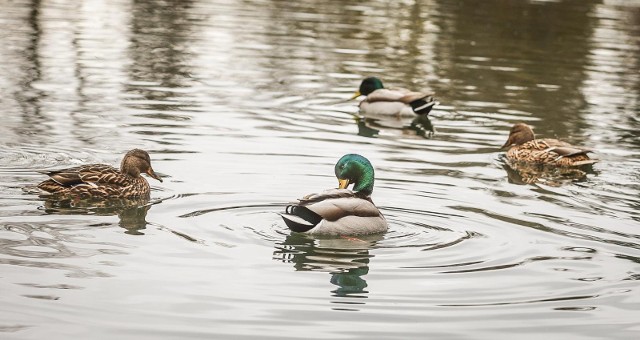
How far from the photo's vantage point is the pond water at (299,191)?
8766mm

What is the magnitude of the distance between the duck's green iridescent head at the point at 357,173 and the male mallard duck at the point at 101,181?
2.06m

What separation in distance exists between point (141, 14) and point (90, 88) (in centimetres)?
1213

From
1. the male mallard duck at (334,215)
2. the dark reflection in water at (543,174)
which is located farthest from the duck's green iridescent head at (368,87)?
the male mallard duck at (334,215)

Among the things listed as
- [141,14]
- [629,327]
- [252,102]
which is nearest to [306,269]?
[629,327]

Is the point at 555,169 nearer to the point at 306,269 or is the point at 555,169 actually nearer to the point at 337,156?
the point at 337,156

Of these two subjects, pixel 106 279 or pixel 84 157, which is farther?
pixel 84 157

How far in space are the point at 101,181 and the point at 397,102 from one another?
765cm

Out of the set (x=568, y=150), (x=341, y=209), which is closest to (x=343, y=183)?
(x=341, y=209)

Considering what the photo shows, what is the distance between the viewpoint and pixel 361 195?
37.2ft

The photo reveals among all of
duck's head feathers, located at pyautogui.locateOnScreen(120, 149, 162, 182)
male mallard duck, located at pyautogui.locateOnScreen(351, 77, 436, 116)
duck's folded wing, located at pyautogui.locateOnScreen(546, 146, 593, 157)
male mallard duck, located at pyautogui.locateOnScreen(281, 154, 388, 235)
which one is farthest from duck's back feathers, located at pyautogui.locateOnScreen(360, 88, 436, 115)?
male mallard duck, located at pyautogui.locateOnScreen(281, 154, 388, 235)

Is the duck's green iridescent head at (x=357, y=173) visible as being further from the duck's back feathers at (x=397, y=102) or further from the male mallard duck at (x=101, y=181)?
the duck's back feathers at (x=397, y=102)

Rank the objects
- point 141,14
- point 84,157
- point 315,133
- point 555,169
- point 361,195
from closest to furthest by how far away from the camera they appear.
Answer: point 361,195
point 84,157
point 555,169
point 315,133
point 141,14

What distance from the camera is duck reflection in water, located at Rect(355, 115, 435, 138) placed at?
1722cm

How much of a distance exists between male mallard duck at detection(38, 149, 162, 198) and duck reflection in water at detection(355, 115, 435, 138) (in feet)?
16.8
